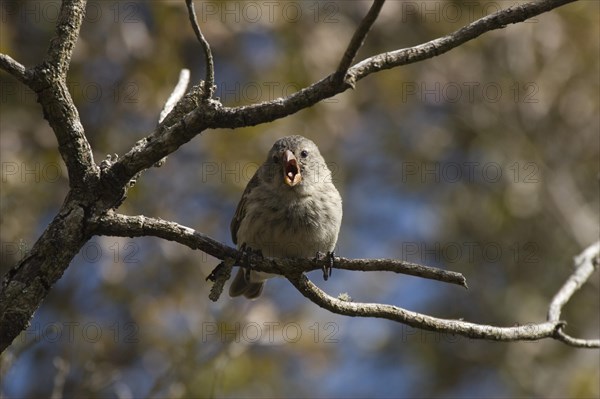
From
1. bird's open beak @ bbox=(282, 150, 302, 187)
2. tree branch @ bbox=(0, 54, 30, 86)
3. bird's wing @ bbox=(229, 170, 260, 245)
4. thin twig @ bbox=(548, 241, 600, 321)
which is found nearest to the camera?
tree branch @ bbox=(0, 54, 30, 86)

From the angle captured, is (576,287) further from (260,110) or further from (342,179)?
(342,179)

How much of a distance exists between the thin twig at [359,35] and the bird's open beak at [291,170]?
2362 mm

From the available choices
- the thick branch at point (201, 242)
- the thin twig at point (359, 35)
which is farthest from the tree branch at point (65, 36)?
the thin twig at point (359, 35)

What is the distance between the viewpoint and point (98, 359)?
6078 millimetres

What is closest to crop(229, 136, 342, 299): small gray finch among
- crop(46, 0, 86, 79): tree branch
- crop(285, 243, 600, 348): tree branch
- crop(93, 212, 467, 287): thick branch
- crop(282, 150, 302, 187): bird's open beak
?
crop(282, 150, 302, 187): bird's open beak

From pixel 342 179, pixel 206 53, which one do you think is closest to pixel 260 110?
pixel 206 53

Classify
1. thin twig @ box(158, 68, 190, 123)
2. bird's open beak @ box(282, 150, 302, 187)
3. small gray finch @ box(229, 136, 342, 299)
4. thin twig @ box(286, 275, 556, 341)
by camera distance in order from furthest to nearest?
1. bird's open beak @ box(282, 150, 302, 187)
2. small gray finch @ box(229, 136, 342, 299)
3. thin twig @ box(158, 68, 190, 123)
4. thin twig @ box(286, 275, 556, 341)

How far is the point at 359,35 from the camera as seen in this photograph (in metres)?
2.11

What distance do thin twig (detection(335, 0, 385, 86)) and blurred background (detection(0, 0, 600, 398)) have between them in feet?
9.92

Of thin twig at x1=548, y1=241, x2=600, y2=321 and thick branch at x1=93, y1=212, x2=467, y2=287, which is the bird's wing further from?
thick branch at x1=93, y1=212, x2=467, y2=287

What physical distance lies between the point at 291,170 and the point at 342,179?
3721 mm

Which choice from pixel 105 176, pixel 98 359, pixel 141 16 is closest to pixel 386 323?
pixel 98 359

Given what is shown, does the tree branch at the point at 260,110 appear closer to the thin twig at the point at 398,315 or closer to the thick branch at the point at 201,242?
the thick branch at the point at 201,242

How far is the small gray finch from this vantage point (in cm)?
445
